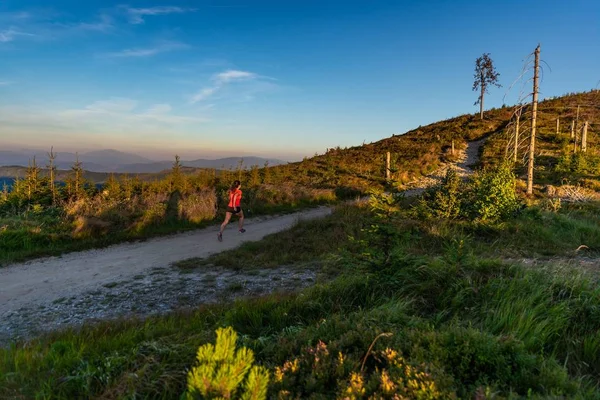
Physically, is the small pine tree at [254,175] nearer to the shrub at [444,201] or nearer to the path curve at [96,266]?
the path curve at [96,266]

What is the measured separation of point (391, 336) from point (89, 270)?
7338 mm

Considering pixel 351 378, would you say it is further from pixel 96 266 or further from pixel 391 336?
pixel 96 266

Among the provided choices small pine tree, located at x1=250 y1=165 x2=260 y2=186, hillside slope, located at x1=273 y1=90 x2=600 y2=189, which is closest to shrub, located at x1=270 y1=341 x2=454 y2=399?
hillside slope, located at x1=273 y1=90 x2=600 y2=189

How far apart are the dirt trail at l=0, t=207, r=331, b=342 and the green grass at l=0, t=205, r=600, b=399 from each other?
95.7 inches

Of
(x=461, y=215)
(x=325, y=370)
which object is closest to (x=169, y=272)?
(x=325, y=370)

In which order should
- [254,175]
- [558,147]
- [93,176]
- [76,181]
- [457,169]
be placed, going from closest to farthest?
[76,181] < [93,176] < [254,175] < [457,169] < [558,147]

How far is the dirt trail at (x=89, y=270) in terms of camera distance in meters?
5.59

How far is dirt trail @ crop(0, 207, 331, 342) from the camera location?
18.3 feet

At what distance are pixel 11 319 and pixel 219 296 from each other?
121 inches

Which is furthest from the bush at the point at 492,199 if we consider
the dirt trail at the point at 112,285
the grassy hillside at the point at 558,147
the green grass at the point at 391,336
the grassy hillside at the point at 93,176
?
the grassy hillside at the point at 93,176

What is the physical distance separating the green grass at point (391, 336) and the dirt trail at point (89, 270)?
2431 mm

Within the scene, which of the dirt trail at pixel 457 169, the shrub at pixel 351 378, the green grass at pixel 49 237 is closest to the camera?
the shrub at pixel 351 378

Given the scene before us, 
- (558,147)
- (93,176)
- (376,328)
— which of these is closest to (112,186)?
(93,176)

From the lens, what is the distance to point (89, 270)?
7332 mm
